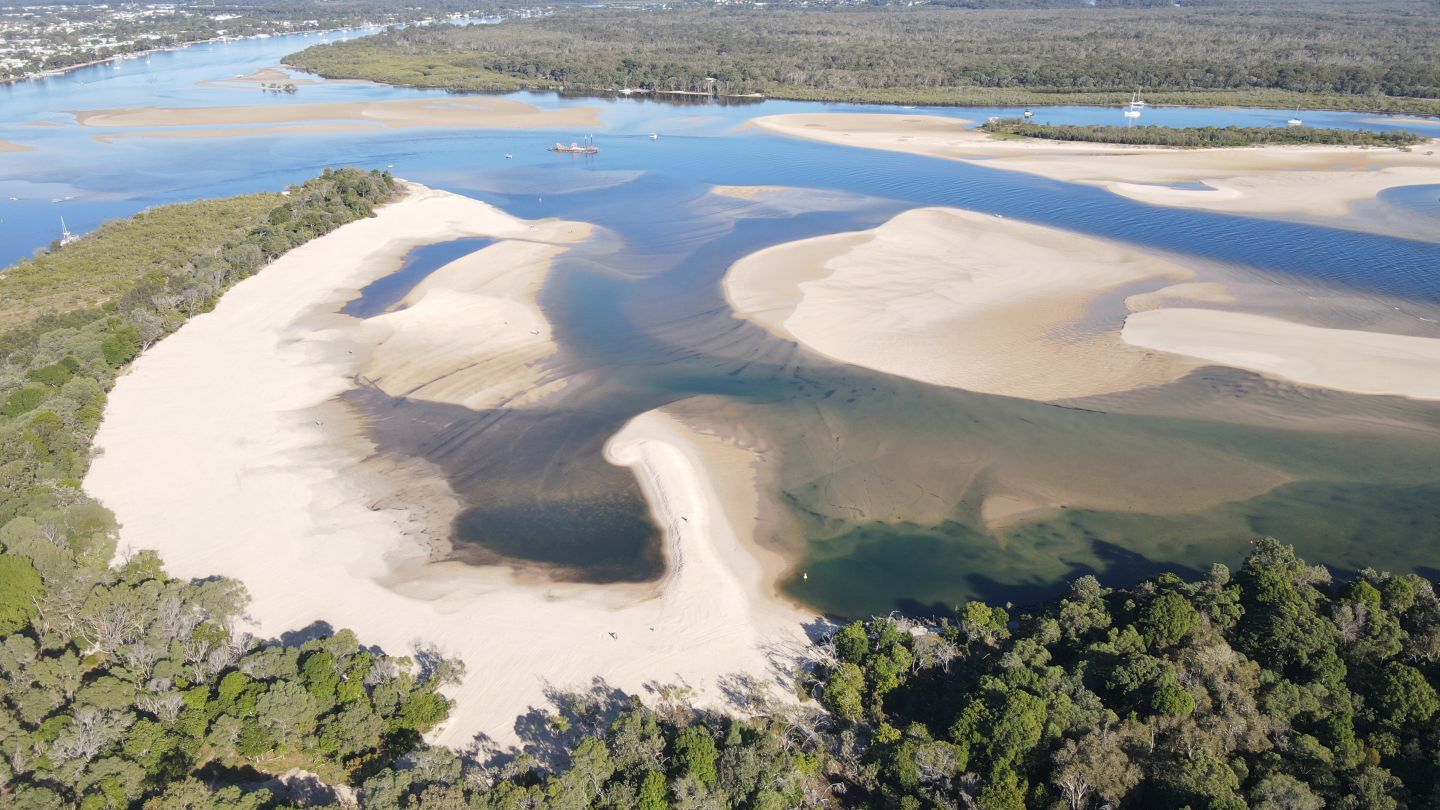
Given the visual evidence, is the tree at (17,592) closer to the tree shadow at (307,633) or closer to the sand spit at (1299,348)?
the tree shadow at (307,633)

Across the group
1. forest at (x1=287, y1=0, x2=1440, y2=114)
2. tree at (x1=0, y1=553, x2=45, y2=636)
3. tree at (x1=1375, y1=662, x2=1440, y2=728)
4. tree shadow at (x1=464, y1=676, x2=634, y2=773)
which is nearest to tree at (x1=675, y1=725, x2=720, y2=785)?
tree shadow at (x1=464, y1=676, x2=634, y2=773)

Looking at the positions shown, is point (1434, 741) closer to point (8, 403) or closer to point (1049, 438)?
point (1049, 438)

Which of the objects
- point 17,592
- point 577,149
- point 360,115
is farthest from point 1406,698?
point 360,115

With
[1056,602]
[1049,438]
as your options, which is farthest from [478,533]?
[1049,438]

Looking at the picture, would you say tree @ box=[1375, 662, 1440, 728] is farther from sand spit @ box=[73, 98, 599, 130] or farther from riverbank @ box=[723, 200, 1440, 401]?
sand spit @ box=[73, 98, 599, 130]

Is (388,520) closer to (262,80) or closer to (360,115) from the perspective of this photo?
(360,115)

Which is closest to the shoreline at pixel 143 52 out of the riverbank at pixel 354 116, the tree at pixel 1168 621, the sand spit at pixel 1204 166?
the riverbank at pixel 354 116
